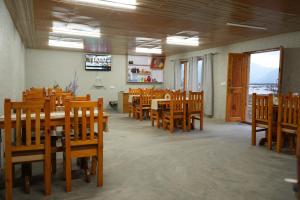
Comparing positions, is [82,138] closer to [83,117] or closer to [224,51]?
[83,117]

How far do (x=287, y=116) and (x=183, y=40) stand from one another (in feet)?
12.4

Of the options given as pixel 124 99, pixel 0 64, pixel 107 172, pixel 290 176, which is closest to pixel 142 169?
pixel 107 172

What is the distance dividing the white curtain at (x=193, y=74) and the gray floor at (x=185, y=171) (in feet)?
12.7

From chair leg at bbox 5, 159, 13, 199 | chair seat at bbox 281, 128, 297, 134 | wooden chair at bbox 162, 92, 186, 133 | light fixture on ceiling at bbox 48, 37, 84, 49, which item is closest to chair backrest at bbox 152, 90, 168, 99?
wooden chair at bbox 162, 92, 186, 133

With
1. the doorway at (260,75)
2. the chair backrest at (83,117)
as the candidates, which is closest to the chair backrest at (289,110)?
the chair backrest at (83,117)

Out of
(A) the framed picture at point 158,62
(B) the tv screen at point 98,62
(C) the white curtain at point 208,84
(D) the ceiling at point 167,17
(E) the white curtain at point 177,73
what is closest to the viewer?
(D) the ceiling at point 167,17

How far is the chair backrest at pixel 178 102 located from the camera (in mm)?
5812

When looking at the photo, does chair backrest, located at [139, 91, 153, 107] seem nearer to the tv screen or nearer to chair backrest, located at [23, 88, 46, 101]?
the tv screen

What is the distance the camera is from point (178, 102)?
5906 millimetres

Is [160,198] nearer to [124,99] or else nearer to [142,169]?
[142,169]

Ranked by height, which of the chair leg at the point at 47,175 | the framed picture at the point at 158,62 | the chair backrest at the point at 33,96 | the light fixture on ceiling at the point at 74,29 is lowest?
the chair leg at the point at 47,175

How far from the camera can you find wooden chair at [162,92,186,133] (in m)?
5.80

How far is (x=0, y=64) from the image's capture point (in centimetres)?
341

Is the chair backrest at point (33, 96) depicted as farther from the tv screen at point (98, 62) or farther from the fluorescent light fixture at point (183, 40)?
the tv screen at point (98, 62)
